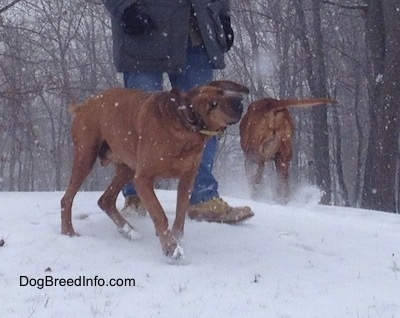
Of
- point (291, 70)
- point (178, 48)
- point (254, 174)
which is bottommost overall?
point (254, 174)

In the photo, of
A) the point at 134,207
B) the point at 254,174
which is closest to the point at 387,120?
the point at 254,174

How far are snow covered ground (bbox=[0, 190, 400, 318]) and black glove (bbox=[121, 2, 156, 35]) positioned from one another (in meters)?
1.33

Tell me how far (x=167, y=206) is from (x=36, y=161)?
47183 millimetres

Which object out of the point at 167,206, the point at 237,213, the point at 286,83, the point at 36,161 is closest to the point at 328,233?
the point at 237,213

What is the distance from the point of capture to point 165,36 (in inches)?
223

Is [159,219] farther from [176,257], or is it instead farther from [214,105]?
[214,105]

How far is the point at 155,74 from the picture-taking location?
5.91m

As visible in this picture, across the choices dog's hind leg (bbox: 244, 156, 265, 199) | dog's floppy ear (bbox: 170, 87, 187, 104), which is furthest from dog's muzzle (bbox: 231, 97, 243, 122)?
dog's hind leg (bbox: 244, 156, 265, 199)

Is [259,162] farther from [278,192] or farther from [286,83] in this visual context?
[286,83]

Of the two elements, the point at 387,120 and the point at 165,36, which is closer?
the point at 165,36

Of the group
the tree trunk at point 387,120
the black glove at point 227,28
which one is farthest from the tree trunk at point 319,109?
the black glove at point 227,28

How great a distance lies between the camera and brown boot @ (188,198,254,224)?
5.83 meters

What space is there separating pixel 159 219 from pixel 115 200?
2.88 ft

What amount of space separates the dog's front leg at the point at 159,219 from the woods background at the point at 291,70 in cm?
831
